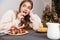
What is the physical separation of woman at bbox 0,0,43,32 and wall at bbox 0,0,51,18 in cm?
4

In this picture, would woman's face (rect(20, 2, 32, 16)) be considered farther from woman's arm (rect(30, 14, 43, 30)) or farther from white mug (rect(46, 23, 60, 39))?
white mug (rect(46, 23, 60, 39))

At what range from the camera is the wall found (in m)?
1.10

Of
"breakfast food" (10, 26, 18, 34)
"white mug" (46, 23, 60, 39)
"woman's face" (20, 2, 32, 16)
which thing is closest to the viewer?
"white mug" (46, 23, 60, 39)

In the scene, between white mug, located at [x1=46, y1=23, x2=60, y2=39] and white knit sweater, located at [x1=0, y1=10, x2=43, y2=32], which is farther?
white knit sweater, located at [x1=0, y1=10, x2=43, y2=32]

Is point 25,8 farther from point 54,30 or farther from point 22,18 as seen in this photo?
point 54,30

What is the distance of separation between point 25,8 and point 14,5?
0.11m

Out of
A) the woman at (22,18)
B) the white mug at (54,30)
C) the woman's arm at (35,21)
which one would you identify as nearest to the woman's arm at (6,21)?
the woman at (22,18)

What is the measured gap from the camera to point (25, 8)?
1.07 meters

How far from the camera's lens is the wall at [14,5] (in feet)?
3.60

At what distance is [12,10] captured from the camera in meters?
1.08

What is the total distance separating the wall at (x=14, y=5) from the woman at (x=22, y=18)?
40mm

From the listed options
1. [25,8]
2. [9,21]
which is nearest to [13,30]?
[9,21]

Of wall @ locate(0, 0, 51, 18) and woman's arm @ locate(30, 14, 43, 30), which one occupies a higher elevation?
wall @ locate(0, 0, 51, 18)

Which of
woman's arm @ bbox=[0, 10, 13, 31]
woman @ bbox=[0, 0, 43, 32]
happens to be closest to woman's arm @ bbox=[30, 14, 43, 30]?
woman @ bbox=[0, 0, 43, 32]
